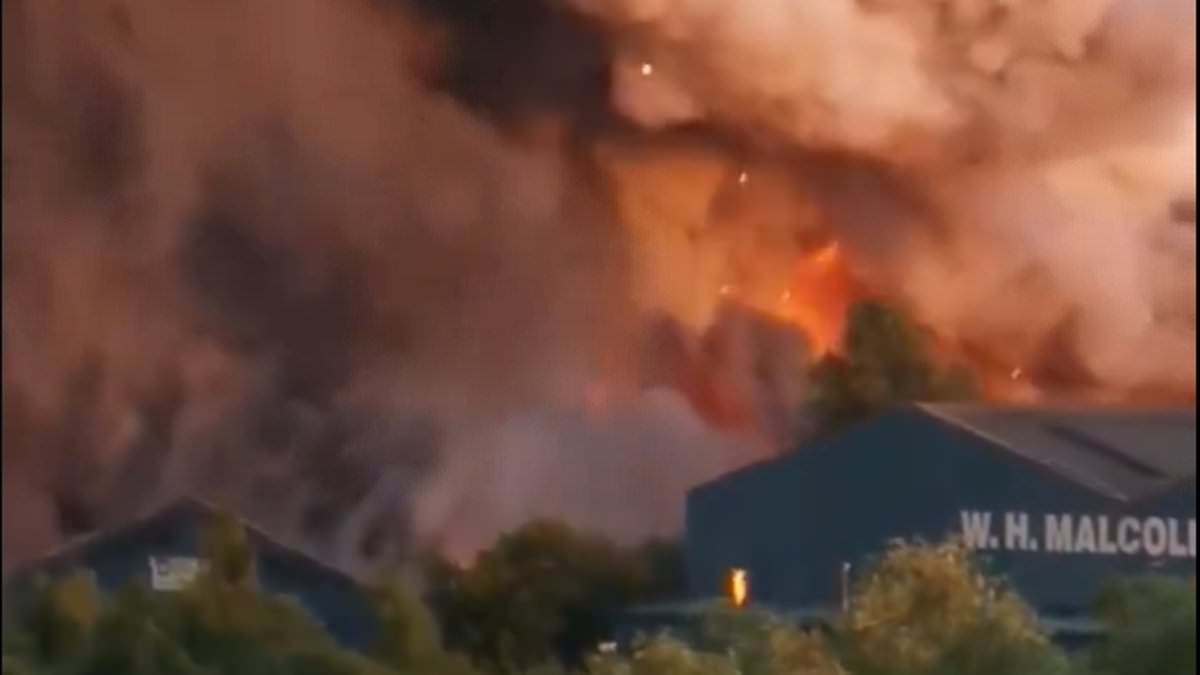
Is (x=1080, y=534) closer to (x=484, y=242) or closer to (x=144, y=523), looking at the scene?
→ (x=144, y=523)

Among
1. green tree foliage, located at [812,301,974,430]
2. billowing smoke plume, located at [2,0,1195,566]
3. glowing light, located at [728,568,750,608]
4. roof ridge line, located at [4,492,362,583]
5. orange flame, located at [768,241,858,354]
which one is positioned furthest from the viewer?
orange flame, located at [768,241,858,354]

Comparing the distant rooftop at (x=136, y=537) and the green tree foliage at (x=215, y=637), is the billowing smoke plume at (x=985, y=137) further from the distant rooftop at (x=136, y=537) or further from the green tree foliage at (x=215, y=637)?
the green tree foliage at (x=215, y=637)

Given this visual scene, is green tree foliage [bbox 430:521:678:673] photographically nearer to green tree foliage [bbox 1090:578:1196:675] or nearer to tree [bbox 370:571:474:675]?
tree [bbox 370:571:474:675]

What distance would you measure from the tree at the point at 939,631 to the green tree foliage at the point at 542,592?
3.56m

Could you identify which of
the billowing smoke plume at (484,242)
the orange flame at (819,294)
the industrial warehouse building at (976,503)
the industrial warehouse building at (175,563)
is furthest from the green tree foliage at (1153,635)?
the orange flame at (819,294)

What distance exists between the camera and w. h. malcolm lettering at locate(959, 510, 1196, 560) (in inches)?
298

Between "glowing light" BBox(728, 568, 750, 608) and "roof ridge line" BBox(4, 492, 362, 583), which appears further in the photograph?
"roof ridge line" BBox(4, 492, 362, 583)

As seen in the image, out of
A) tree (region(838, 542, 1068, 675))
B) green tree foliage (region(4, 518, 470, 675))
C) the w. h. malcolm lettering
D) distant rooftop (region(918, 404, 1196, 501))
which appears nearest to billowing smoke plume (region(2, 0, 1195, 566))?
distant rooftop (region(918, 404, 1196, 501))

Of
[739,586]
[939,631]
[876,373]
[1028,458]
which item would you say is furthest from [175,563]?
[939,631]

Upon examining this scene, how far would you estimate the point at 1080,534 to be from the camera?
7.72 metres

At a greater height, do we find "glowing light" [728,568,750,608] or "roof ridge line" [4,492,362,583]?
"roof ridge line" [4,492,362,583]

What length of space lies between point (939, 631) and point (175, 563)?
16.7ft

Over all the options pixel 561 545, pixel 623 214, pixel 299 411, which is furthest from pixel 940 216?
pixel 299 411

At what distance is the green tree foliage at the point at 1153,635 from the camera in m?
5.05
